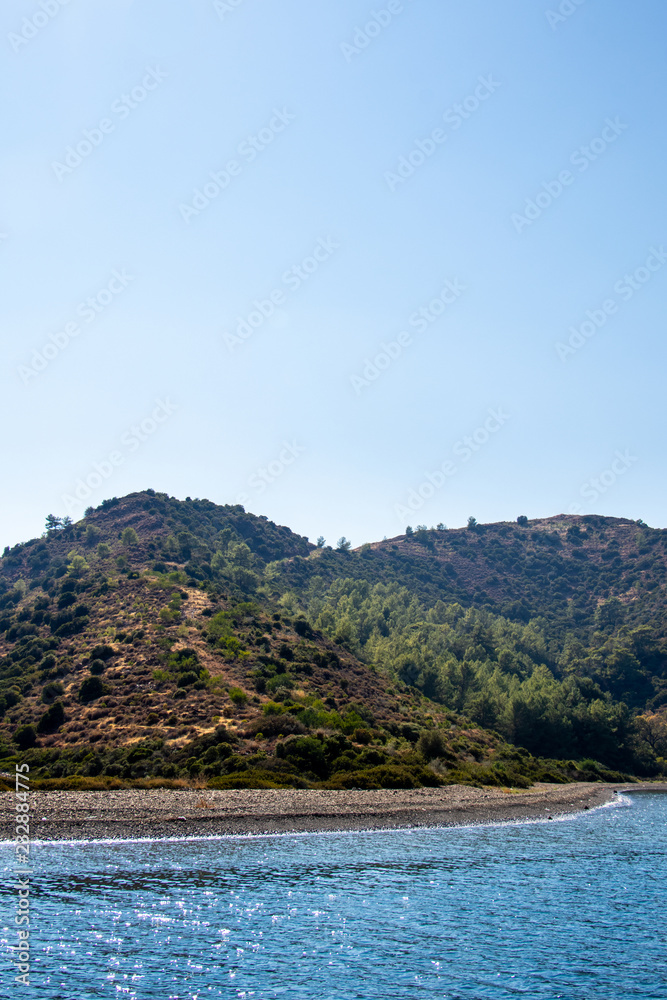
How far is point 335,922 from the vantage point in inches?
1005

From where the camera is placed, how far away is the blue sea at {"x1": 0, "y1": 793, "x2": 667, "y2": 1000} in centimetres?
1973

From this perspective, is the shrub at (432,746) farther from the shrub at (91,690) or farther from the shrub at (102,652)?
the shrub at (102,652)

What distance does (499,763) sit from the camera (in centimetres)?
8425

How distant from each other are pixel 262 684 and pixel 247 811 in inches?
1365

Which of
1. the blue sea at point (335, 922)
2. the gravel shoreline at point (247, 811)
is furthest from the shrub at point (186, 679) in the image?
the blue sea at point (335, 922)

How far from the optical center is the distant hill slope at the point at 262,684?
219 feet

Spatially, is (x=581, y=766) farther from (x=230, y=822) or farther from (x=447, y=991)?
(x=447, y=991)

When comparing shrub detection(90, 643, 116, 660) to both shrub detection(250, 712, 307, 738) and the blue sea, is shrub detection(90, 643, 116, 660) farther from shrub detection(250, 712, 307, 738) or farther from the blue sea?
the blue sea

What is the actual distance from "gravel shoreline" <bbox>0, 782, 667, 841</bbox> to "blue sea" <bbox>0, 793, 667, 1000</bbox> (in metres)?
3.46

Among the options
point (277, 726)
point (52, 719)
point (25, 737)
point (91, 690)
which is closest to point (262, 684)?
point (277, 726)

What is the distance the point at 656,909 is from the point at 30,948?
2631cm

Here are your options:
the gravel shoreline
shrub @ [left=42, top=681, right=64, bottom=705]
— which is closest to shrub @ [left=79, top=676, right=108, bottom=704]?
shrub @ [left=42, top=681, right=64, bottom=705]

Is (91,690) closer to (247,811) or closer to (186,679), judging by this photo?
(186,679)

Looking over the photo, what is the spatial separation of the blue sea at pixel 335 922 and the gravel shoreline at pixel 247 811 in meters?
3.46
